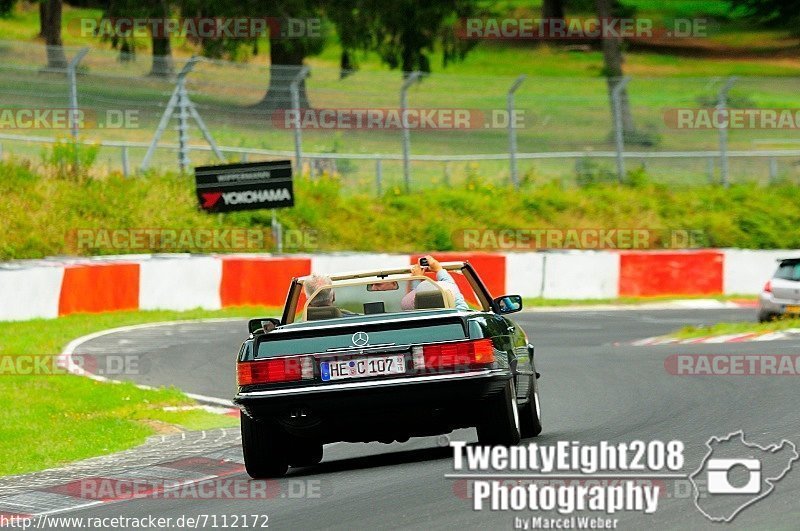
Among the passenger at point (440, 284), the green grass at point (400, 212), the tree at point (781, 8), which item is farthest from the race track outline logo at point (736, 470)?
the tree at point (781, 8)

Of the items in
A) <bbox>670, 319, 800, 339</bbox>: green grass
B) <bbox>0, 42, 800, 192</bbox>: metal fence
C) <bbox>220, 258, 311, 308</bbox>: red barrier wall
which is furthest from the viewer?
<bbox>0, 42, 800, 192</bbox>: metal fence

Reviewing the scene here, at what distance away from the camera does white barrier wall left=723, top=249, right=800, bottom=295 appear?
2655cm

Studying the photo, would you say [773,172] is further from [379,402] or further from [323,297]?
[379,402]

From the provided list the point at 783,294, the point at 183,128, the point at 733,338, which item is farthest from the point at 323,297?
the point at 183,128

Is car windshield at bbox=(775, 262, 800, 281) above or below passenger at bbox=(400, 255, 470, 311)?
below

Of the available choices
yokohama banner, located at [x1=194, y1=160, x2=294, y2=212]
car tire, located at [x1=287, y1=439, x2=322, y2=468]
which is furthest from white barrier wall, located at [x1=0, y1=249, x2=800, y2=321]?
car tire, located at [x1=287, y1=439, x2=322, y2=468]

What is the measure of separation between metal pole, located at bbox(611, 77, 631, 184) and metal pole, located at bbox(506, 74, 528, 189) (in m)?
1.97

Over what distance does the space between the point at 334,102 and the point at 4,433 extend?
17.1 m

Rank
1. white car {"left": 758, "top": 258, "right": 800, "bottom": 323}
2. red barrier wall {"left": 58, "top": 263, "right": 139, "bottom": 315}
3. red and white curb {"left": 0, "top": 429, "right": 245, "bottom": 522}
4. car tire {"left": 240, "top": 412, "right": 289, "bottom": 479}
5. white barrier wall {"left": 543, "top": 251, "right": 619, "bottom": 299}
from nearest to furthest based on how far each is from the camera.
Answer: red and white curb {"left": 0, "top": 429, "right": 245, "bottom": 522}, car tire {"left": 240, "top": 412, "right": 289, "bottom": 479}, red barrier wall {"left": 58, "top": 263, "right": 139, "bottom": 315}, white car {"left": 758, "top": 258, "right": 800, "bottom": 323}, white barrier wall {"left": 543, "top": 251, "right": 619, "bottom": 299}

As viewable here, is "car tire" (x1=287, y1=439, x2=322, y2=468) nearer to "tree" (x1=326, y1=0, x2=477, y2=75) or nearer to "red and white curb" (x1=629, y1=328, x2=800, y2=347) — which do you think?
"red and white curb" (x1=629, y1=328, x2=800, y2=347)

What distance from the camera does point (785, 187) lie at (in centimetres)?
3238

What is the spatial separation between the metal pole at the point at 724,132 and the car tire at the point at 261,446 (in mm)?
19644

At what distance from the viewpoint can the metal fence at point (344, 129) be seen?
25.1 m

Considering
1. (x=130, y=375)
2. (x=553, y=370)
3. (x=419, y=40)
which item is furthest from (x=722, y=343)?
(x=419, y=40)
